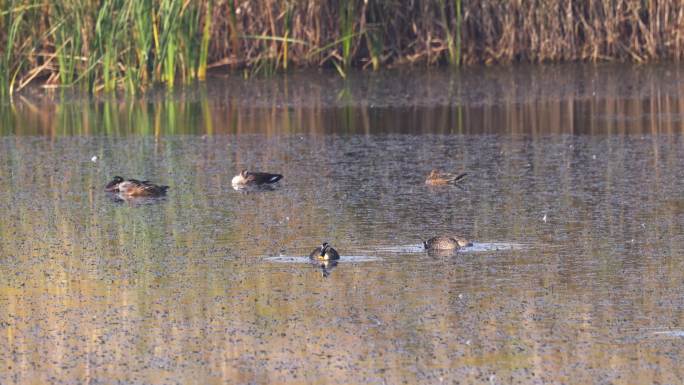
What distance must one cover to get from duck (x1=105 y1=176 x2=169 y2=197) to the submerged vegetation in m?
6.14

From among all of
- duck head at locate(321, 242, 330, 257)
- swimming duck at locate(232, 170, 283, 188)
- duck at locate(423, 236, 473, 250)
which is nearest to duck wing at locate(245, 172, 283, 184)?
swimming duck at locate(232, 170, 283, 188)

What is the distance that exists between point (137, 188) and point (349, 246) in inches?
93.5

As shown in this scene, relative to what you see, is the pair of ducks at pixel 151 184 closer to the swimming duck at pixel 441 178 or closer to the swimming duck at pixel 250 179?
the swimming duck at pixel 250 179

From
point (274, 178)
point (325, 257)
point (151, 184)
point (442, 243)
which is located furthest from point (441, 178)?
point (325, 257)

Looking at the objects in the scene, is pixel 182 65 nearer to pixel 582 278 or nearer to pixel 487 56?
pixel 487 56

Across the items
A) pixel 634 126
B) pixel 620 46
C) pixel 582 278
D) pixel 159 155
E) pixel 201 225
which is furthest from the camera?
pixel 620 46

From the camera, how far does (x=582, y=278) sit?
6.84 metres

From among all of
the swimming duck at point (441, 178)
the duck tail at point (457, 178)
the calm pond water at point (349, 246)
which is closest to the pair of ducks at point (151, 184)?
the calm pond water at point (349, 246)

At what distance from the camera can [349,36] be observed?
17.0m

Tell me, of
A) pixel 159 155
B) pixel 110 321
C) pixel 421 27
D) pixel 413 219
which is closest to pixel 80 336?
pixel 110 321

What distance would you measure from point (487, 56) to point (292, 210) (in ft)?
30.5

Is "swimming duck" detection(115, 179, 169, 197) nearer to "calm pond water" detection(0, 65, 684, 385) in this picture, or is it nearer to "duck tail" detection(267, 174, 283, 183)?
"calm pond water" detection(0, 65, 684, 385)

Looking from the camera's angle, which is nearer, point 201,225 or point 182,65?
point 201,225

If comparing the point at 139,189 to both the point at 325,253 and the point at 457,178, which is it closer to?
the point at 457,178
